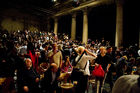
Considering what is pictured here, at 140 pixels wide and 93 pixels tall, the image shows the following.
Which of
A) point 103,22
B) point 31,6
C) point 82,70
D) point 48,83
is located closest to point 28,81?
point 48,83

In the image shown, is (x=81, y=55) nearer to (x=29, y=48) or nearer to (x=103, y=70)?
(x=103, y=70)

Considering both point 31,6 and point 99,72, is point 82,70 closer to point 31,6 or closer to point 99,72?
point 99,72

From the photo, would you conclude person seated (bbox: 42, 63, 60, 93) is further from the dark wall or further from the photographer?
the dark wall

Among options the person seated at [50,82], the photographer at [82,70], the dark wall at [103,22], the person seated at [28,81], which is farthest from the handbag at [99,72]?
the dark wall at [103,22]

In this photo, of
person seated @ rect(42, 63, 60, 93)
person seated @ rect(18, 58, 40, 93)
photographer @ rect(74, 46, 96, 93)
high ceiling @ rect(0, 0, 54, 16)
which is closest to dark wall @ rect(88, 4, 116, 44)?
high ceiling @ rect(0, 0, 54, 16)

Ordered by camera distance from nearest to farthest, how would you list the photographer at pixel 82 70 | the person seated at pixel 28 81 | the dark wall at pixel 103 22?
1. the person seated at pixel 28 81
2. the photographer at pixel 82 70
3. the dark wall at pixel 103 22

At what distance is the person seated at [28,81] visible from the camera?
3.13 metres

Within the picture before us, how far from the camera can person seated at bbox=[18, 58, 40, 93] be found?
313cm

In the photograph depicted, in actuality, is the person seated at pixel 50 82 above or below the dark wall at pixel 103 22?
below

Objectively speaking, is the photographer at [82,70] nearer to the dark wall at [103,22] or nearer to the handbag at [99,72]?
the handbag at [99,72]

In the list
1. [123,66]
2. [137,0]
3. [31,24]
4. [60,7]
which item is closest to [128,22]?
[137,0]

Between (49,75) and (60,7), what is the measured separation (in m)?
23.3

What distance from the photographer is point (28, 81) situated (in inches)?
130

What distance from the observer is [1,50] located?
14.1 ft
